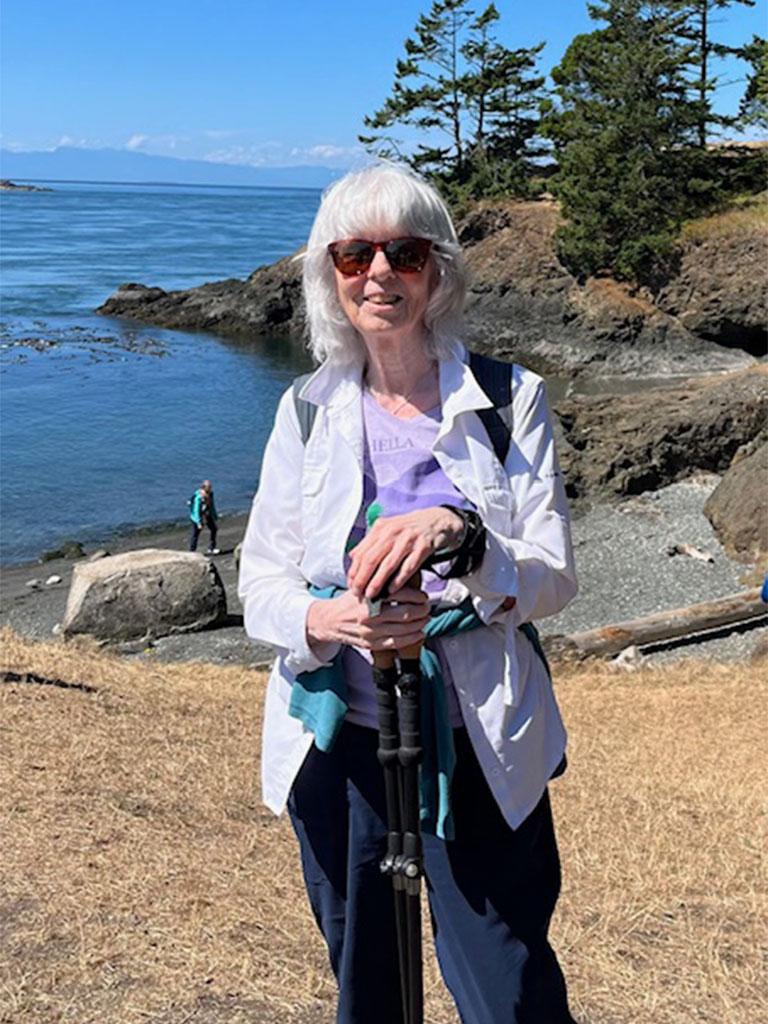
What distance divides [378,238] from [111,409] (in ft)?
126

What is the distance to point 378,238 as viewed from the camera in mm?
2582

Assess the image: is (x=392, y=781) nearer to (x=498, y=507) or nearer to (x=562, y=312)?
(x=498, y=507)

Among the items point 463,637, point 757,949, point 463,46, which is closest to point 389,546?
point 463,637

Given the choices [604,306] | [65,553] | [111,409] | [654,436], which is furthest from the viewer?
[604,306]

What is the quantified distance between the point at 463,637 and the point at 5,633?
9.88 meters

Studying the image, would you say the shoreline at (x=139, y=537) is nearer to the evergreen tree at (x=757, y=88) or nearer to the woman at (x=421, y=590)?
the woman at (x=421, y=590)

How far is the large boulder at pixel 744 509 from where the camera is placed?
65.1 feet

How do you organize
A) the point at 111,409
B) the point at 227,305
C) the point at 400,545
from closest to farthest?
the point at 400,545, the point at 111,409, the point at 227,305

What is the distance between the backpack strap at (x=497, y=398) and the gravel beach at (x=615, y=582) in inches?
523

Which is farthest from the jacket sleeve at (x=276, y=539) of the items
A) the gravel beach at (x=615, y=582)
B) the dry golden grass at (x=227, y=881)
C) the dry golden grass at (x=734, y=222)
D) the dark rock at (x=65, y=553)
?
the dry golden grass at (x=734, y=222)

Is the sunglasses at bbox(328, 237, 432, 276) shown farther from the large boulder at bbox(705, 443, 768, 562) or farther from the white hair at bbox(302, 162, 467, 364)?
the large boulder at bbox(705, 443, 768, 562)

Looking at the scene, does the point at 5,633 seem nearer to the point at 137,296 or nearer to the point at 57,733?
the point at 57,733

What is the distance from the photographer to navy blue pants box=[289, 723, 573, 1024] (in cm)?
252

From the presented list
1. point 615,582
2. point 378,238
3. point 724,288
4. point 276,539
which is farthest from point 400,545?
point 724,288
